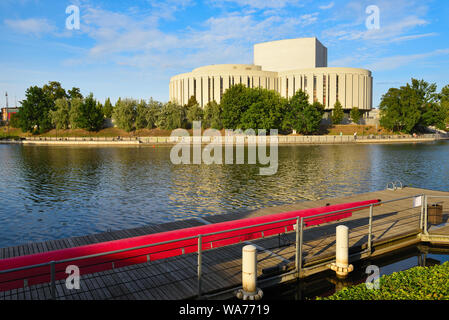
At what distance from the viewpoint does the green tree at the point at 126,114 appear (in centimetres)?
10025

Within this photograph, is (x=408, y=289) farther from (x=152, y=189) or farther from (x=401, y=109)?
(x=401, y=109)

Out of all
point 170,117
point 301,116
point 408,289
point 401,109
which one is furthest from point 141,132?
point 408,289

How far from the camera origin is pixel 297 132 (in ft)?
346

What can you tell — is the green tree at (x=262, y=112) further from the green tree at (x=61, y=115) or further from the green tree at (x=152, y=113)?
the green tree at (x=61, y=115)

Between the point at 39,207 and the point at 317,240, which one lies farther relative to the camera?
the point at 39,207

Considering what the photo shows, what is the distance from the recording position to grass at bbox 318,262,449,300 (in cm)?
762

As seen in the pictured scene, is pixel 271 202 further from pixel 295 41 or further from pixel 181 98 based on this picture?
pixel 295 41

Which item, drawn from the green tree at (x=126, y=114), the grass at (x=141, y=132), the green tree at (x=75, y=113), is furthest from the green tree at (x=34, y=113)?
the green tree at (x=126, y=114)

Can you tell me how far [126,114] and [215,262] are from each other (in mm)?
96417

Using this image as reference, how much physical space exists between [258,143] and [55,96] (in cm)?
9103

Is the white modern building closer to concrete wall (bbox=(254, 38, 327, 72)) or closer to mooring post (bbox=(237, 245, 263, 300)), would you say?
concrete wall (bbox=(254, 38, 327, 72))

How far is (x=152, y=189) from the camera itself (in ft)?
90.1
